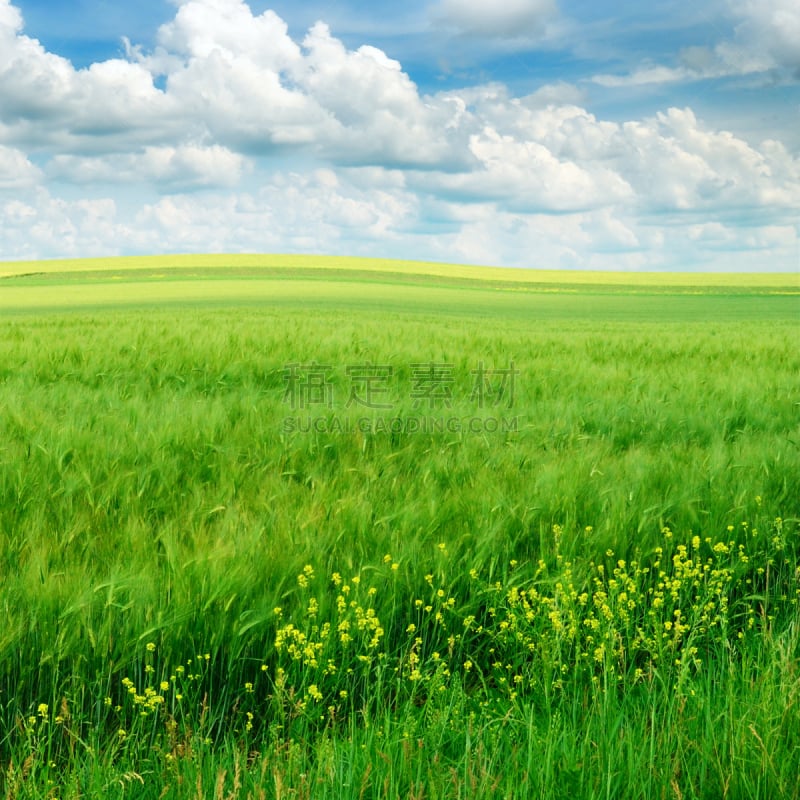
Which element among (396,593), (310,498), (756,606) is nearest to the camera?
(396,593)

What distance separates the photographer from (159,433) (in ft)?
12.5

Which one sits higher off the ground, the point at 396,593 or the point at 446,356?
the point at 446,356

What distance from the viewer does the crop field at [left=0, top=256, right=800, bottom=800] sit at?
64.6 inches

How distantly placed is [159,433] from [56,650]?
6.35 ft

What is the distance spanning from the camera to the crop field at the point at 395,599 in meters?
1.64

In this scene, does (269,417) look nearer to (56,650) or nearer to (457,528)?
(457,528)

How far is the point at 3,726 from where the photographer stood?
1.88 meters


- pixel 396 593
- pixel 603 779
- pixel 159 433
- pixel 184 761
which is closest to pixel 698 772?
pixel 603 779

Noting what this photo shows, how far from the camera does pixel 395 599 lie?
2.34m

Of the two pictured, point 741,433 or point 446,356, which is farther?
point 446,356

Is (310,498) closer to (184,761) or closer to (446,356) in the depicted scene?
(184,761)

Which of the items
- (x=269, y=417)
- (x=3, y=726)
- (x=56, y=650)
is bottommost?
(x=3, y=726)

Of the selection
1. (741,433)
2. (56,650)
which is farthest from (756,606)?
(56,650)

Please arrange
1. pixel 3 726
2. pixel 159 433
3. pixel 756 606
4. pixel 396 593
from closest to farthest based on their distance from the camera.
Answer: pixel 3 726 < pixel 396 593 < pixel 756 606 < pixel 159 433
